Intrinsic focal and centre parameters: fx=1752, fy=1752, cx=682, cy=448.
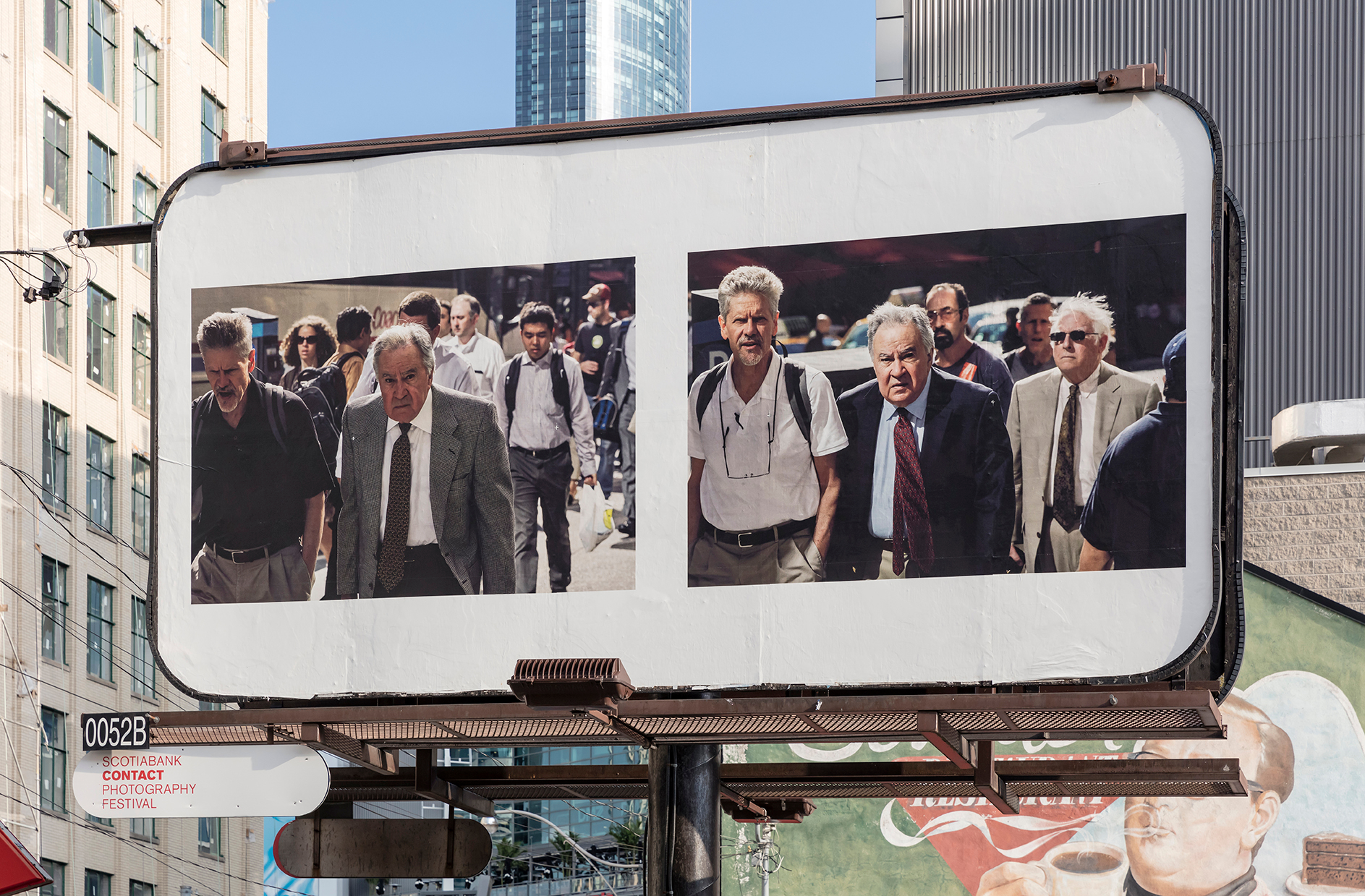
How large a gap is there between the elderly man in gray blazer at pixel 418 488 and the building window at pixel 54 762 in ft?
102

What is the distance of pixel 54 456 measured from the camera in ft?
144

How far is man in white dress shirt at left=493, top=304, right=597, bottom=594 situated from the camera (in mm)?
13711

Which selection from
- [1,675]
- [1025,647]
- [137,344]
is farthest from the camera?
[137,344]

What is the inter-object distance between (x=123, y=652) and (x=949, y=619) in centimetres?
3803

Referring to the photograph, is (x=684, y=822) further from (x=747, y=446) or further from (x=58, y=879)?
(x=58, y=879)

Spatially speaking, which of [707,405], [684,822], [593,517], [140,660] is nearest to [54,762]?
[140,660]

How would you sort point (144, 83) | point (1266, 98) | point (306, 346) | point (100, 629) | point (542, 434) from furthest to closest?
point (1266, 98)
point (144, 83)
point (100, 629)
point (306, 346)
point (542, 434)

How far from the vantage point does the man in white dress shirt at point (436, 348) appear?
1412cm

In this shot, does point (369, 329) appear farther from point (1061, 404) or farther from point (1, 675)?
point (1, 675)

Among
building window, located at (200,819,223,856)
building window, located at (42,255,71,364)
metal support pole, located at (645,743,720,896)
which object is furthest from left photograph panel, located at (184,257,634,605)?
building window, located at (200,819,223,856)

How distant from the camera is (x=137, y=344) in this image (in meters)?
48.9

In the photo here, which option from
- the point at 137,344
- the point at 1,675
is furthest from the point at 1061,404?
the point at 137,344

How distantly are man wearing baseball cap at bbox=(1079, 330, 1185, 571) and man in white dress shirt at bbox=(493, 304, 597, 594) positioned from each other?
12.7ft

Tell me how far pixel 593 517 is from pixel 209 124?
144 ft
